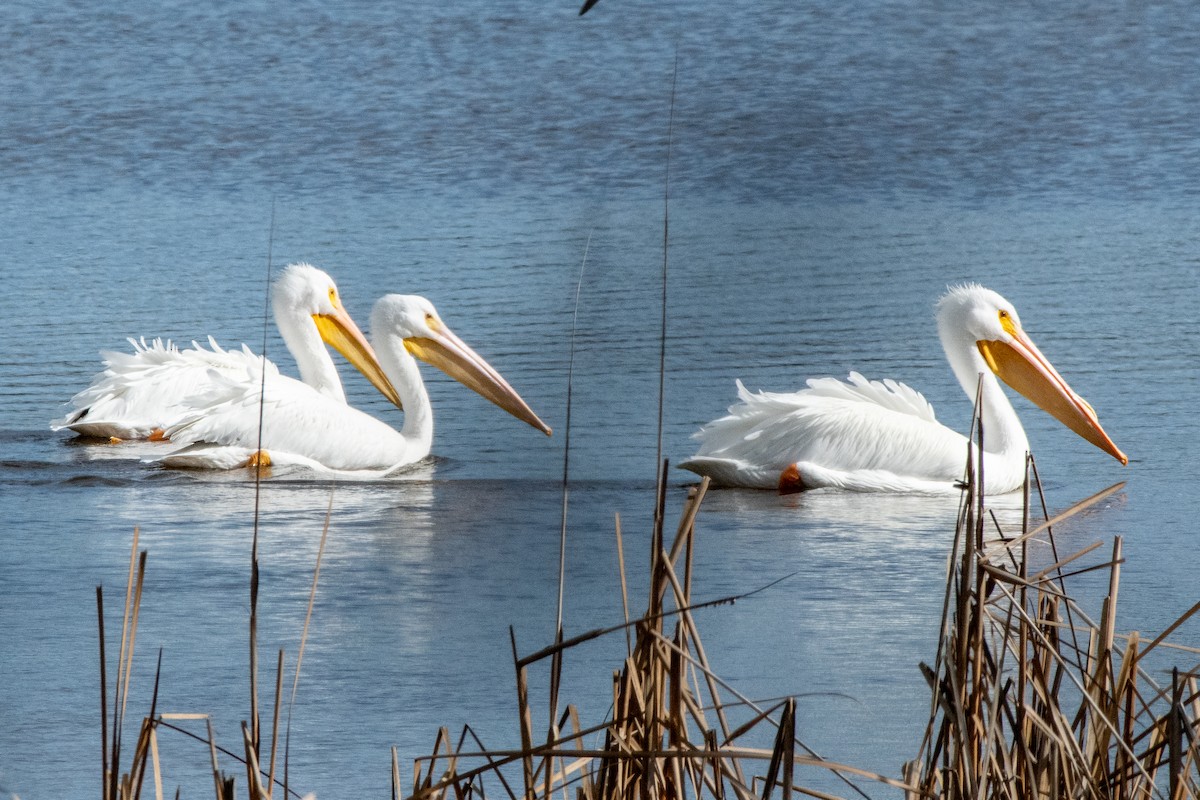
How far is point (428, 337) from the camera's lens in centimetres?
600

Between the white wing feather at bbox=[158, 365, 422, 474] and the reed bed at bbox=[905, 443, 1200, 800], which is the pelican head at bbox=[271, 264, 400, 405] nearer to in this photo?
the white wing feather at bbox=[158, 365, 422, 474]

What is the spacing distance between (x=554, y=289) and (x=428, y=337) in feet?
3.29

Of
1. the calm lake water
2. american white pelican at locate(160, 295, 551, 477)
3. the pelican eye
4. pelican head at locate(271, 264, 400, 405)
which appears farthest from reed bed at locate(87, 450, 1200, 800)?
pelican head at locate(271, 264, 400, 405)

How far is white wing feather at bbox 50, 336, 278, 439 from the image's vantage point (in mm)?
5508

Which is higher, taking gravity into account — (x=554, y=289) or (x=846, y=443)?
(x=554, y=289)

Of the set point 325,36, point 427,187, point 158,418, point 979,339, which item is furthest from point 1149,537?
point 325,36

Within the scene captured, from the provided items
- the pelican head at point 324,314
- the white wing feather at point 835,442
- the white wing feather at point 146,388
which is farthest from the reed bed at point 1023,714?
the pelican head at point 324,314

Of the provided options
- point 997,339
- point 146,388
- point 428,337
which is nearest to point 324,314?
point 428,337

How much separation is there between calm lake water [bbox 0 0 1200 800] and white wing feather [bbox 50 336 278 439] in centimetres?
13

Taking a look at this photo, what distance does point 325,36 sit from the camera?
12016mm

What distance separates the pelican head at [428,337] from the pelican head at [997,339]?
4.32ft

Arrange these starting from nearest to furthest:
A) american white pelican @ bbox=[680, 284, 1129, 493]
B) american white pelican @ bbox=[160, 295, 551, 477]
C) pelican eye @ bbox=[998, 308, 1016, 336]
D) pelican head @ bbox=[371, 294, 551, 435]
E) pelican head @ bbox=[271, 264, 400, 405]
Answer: american white pelican @ bbox=[680, 284, 1129, 493] < american white pelican @ bbox=[160, 295, 551, 477] < pelican eye @ bbox=[998, 308, 1016, 336] < pelican head @ bbox=[371, 294, 551, 435] < pelican head @ bbox=[271, 264, 400, 405]

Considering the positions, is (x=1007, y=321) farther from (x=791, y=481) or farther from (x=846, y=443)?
(x=791, y=481)

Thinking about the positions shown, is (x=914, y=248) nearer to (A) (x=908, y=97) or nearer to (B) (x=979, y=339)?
(B) (x=979, y=339)
